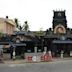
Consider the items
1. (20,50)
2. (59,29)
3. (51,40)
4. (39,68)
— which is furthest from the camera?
(59,29)

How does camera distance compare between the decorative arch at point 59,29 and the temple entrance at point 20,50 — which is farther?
the decorative arch at point 59,29

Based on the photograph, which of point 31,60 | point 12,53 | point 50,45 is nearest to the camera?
point 31,60

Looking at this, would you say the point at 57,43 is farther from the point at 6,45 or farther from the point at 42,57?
the point at 42,57

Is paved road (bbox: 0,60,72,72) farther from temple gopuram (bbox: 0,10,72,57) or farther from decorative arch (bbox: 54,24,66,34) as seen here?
decorative arch (bbox: 54,24,66,34)

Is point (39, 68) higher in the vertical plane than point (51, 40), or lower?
lower

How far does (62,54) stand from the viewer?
66875mm

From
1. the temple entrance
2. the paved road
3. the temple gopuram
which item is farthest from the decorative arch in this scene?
the paved road

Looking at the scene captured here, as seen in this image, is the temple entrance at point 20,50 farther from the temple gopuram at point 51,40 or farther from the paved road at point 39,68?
the paved road at point 39,68

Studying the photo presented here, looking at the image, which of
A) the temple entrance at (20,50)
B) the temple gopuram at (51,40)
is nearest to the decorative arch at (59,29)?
the temple gopuram at (51,40)

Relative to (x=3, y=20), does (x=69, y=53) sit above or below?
below

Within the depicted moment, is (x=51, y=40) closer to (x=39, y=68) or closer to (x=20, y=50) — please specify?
(x=20, y=50)

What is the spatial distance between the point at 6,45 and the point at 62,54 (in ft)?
32.2

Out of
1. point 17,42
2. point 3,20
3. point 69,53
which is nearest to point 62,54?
point 69,53

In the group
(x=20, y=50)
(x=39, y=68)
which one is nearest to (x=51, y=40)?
(x=20, y=50)
